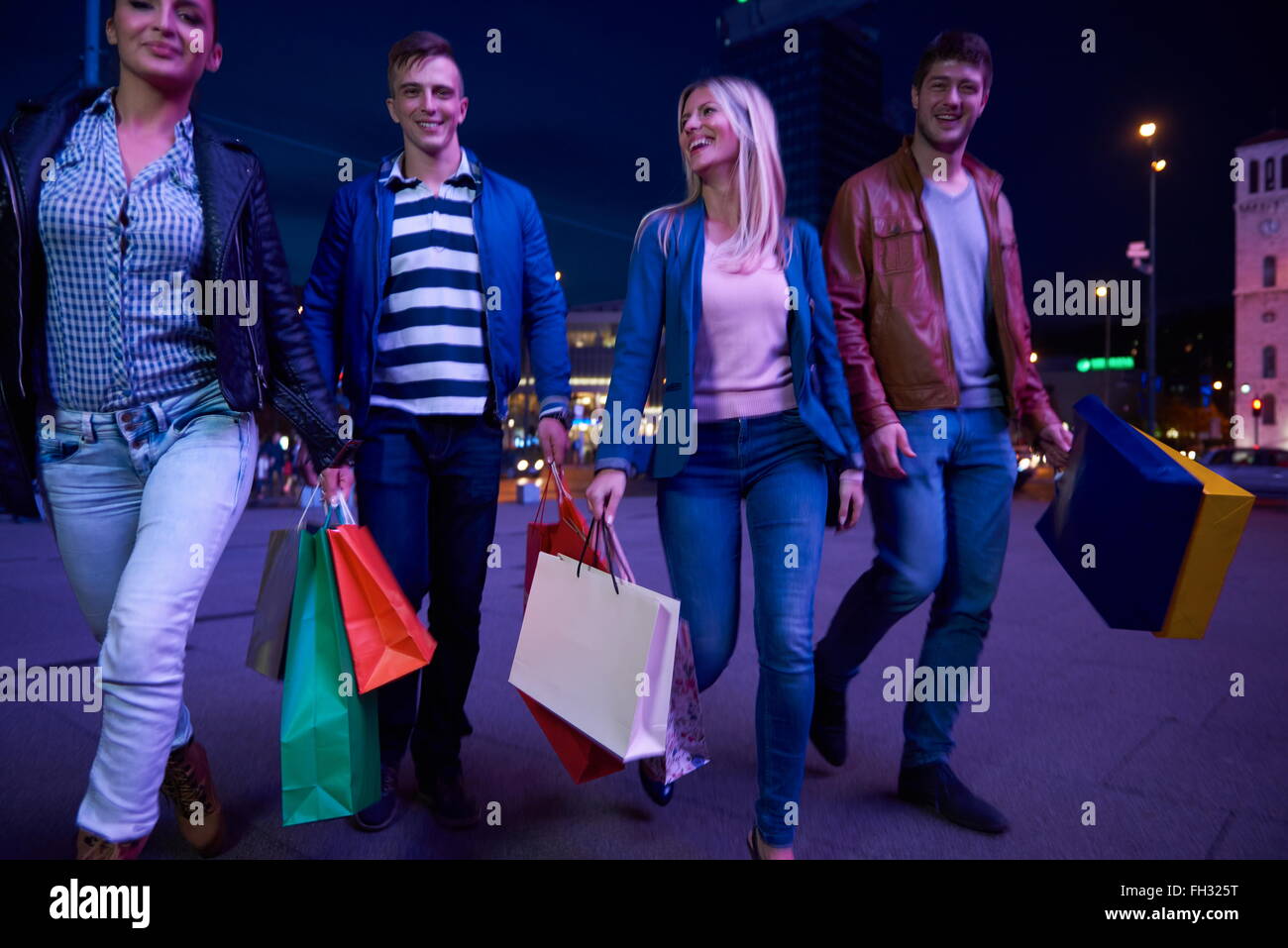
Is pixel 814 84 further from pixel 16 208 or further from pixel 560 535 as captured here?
pixel 16 208

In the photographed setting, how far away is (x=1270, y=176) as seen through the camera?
65.1 m

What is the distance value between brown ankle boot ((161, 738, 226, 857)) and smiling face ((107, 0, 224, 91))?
185cm

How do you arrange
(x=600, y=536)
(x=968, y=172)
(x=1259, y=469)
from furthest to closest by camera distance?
(x=1259, y=469) < (x=968, y=172) < (x=600, y=536)

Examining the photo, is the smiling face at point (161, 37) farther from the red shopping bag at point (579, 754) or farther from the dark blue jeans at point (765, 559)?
the red shopping bag at point (579, 754)

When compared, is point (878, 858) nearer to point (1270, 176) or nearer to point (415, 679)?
point (415, 679)

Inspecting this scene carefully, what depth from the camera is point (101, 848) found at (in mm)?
2297

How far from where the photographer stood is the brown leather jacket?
3.11 meters

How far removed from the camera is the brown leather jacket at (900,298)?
3.11m

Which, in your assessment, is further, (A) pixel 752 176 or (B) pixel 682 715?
(A) pixel 752 176

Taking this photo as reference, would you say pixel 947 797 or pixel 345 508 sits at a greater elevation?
pixel 345 508

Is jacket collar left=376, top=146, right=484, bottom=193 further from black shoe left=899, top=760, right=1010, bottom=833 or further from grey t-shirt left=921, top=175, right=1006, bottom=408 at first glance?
black shoe left=899, top=760, right=1010, bottom=833

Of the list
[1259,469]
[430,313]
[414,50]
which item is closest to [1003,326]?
[430,313]

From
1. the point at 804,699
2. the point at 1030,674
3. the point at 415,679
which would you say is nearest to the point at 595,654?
the point at 804,699

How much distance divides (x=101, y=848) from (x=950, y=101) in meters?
3.20
